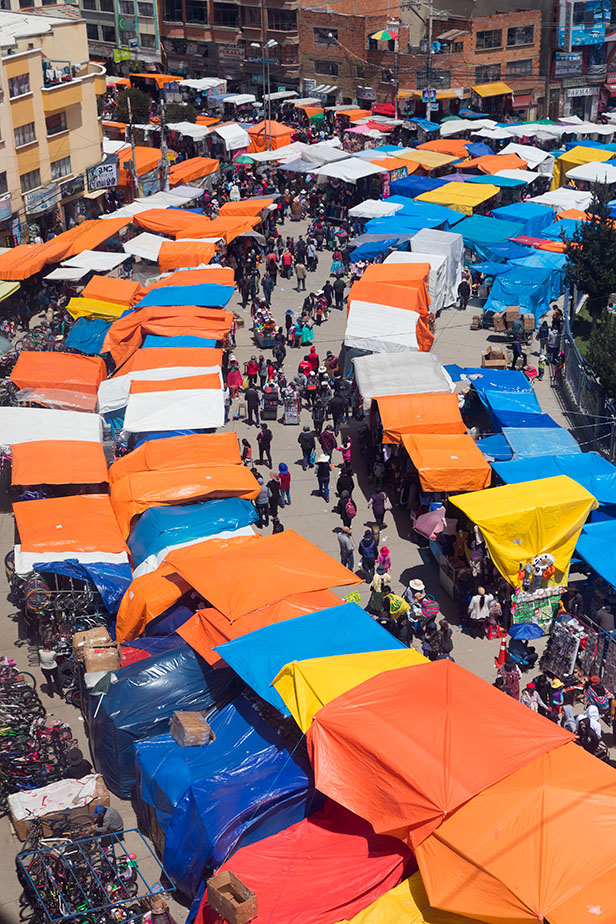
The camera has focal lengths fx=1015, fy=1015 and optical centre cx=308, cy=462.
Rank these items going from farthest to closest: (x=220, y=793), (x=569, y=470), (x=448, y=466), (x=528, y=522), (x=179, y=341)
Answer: (x=179, y=341) < (x=569, y=470) < (x=448, y=466) < (x=528, y=522) < (x=220, y=793)

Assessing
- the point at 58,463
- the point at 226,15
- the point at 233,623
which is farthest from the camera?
the point at 226,15

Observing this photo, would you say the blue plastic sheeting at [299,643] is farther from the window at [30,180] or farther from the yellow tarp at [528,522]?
the window at [30,180]

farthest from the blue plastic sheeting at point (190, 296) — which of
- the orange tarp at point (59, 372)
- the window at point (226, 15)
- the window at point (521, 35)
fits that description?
the window at point (226, 15)

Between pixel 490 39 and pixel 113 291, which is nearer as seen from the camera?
pixel 113 291

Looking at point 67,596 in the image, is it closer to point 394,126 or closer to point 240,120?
point 394,126

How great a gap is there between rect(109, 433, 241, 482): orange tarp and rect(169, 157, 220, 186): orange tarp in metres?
22.0

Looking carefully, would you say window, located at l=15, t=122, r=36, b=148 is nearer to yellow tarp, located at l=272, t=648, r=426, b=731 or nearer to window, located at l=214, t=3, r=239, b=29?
yellow tarp, located at l=272, t=648, r=426, b=731

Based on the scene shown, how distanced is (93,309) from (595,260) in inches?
544

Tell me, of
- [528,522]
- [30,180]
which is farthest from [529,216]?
[528,522]

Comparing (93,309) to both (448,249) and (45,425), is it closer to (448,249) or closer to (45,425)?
(45,425)

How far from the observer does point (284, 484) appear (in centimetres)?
1878

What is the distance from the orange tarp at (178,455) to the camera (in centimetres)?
1748

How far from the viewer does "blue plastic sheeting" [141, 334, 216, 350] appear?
75.2 feet

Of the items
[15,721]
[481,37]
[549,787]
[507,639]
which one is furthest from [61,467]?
[481,37]
